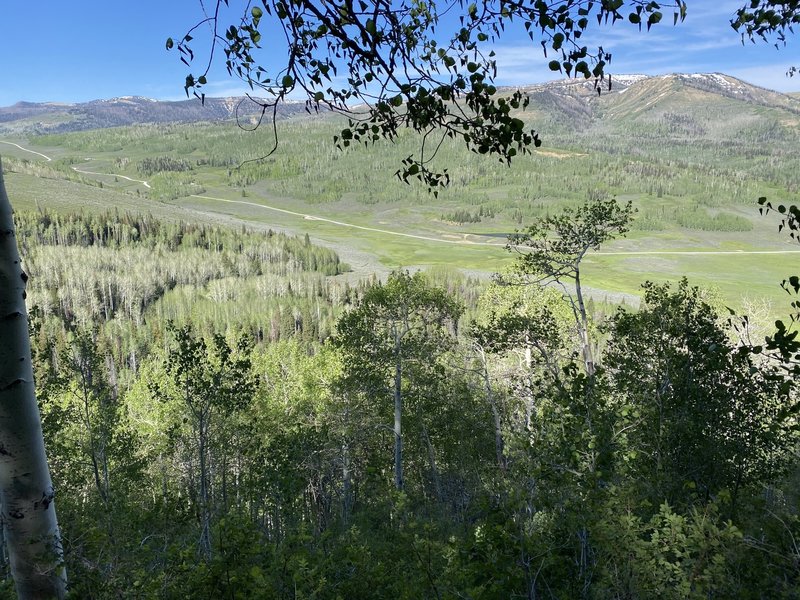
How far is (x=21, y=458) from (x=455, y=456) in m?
31.0

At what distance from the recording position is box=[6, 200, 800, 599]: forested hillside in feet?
22.0

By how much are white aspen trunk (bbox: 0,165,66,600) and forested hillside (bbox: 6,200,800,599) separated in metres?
0.34

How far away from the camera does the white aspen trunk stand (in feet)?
10.1

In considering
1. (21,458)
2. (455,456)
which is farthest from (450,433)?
(21,458)

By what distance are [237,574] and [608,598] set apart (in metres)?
4.92

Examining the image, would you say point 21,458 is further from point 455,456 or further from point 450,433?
point 455,456

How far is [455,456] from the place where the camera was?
32.2 meters

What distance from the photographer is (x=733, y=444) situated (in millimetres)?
13891

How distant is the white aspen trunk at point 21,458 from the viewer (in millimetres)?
3090

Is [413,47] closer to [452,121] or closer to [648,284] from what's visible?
[452,121]

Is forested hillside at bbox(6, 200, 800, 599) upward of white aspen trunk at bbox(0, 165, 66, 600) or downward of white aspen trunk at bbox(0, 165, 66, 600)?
downward

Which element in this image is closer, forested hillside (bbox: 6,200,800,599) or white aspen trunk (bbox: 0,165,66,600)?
white aspen trunk (bbox: 0,165,66,600)

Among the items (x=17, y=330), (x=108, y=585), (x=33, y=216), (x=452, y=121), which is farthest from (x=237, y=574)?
(x=33, y=216)

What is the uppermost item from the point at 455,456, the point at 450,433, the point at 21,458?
the point at 21,458
